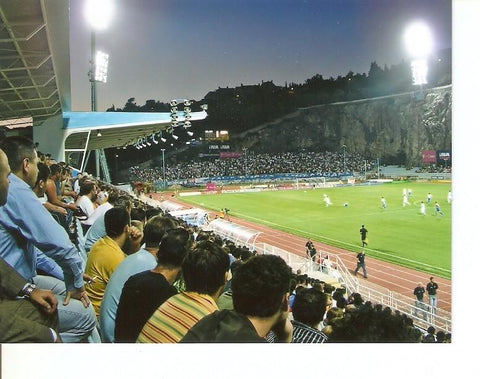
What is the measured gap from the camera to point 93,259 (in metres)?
2.13

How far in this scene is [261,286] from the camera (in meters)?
1.42

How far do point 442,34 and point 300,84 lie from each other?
4.96 feet

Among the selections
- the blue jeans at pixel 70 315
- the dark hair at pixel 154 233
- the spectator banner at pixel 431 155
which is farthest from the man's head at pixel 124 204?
the spectator banner at pixel 431 155

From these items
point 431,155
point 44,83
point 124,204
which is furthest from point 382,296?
point 44,83

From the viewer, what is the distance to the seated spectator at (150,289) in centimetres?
164

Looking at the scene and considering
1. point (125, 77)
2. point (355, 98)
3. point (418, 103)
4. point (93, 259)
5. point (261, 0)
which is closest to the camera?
point (93, 259)

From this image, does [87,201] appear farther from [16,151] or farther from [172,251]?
[172,251]

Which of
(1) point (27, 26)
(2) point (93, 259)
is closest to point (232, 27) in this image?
(1) point (27, 26)

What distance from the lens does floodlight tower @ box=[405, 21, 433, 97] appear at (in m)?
3.36

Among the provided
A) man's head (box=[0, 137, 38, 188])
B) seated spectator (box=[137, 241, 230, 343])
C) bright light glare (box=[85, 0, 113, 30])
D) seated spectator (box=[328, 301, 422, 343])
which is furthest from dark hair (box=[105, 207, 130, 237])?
bright light glare (box=[85, 0, 113, 30])

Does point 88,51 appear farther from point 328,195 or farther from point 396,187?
point 328,195

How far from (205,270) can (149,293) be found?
0.24 meters

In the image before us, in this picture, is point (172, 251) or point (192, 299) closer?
point (192, 299)
